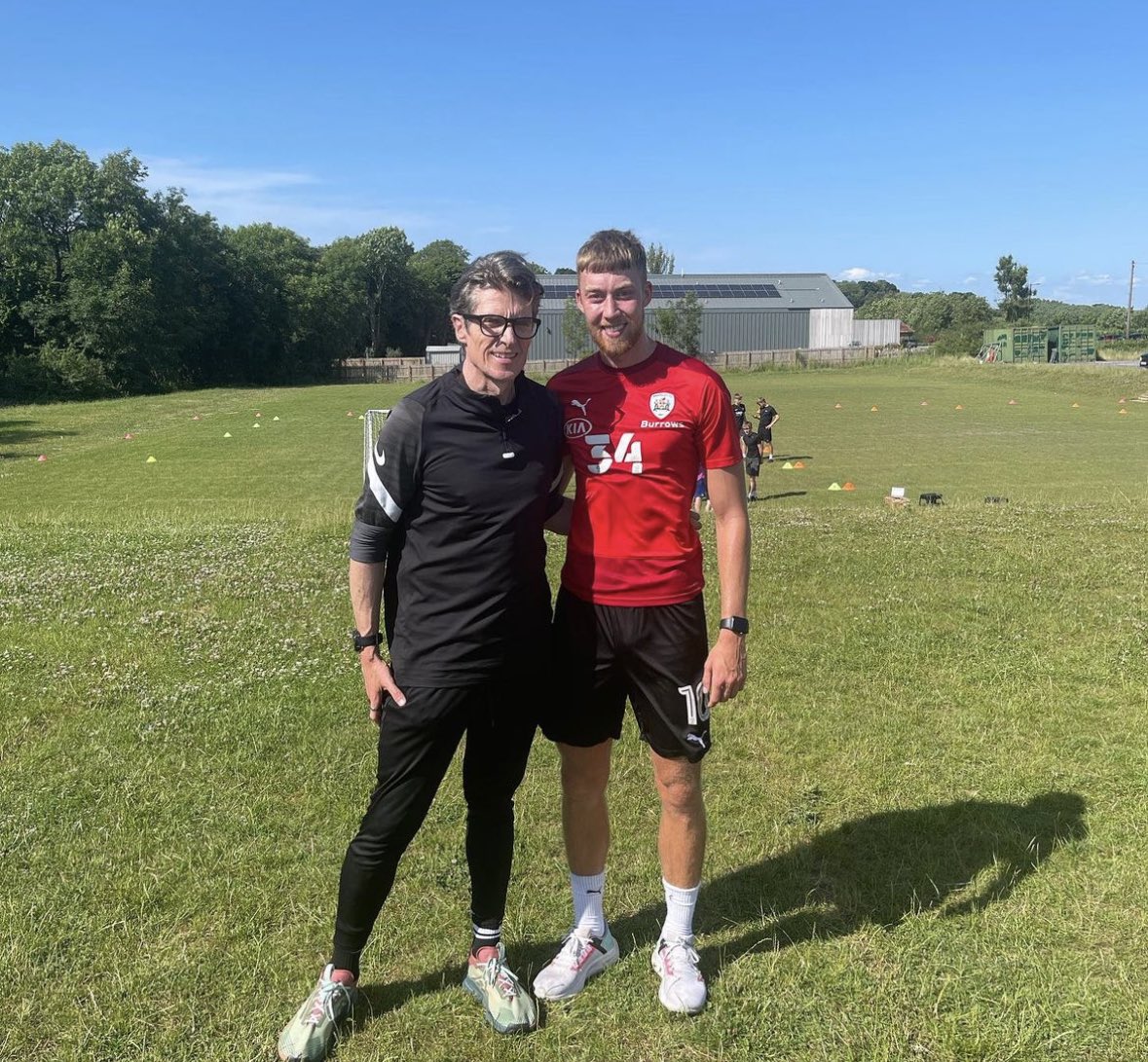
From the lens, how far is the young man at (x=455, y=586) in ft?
8.39

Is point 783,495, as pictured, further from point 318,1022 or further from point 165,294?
point 165,294

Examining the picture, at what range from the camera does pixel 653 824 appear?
3.90m

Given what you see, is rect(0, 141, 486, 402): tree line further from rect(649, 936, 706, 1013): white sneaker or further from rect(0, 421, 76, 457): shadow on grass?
rect(649, 936, 706, 1013): white sneaker

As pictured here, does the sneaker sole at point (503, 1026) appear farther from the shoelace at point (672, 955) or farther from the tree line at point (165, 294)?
the tree line at point (165, 294)

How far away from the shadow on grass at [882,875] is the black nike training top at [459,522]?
132cm

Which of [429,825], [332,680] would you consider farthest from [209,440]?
[429,825]

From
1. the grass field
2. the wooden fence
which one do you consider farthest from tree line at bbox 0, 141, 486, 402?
the grass field

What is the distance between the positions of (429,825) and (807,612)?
3794mm

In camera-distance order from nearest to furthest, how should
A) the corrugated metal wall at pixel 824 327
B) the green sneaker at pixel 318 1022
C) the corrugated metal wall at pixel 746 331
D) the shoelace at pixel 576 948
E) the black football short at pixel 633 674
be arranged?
the green sneaker at pixel 318 1022 → the black football short at pixel 633 674 → the shoelace at pixel 576 948 → the corrugated metal wall at pixel 746 331 → the corrugated metal wall at pixel 824 327

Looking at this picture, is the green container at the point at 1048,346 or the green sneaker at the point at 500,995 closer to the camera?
the green sneaker at the point at 500,995

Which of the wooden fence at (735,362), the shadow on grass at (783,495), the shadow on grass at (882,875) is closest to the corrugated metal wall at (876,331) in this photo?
the wooden fence at (735,362)

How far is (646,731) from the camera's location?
292 centimetres

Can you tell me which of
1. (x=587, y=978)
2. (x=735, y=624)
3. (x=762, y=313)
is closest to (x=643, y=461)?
(x=735, y=624)

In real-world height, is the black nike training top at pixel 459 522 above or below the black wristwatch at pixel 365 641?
above
